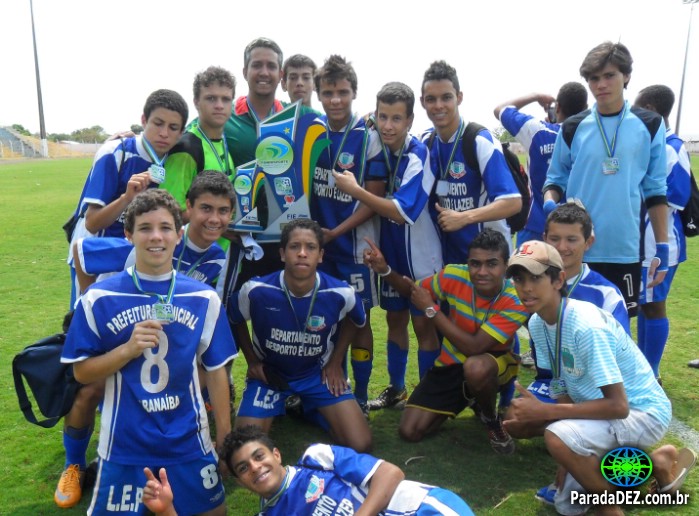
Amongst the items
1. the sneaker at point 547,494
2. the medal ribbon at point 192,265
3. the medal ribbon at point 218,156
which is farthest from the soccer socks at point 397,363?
the medal ribbon at point 218,156

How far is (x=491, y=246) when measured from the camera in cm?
396

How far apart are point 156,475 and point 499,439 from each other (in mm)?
2097

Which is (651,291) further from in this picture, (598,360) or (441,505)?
(441,505)

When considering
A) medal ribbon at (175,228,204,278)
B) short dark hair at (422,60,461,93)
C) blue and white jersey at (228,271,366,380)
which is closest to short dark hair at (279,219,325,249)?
blue and white jersey at (228,271,366,380)

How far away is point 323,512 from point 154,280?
53.5 inches

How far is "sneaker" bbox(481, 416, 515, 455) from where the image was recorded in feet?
12.8

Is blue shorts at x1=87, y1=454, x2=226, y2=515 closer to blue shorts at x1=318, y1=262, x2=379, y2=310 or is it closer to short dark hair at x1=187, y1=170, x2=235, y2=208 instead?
short dark hair at x1=187, y1=170, x2=235, y2=208

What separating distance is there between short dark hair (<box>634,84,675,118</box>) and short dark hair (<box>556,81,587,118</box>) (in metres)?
0.47

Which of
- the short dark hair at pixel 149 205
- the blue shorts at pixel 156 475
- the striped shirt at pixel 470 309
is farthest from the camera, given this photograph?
the striped shirt at pixel 470 309

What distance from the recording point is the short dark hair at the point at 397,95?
13.6ft

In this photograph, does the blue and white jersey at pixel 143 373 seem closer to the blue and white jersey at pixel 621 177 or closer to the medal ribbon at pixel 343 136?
the medal ribbon at pixel 343 136

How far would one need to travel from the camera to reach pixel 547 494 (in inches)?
131

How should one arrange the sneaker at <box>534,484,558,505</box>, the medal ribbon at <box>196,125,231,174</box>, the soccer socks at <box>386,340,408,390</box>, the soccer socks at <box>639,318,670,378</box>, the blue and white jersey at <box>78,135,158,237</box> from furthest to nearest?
the soccer socks at <box>639,318,670,378</box>, the soccer socks at <box>386,340,408,390</box>, the medal ribbon at <box>196,125,231,174</box>, the blue and white jersey at <box>78,135,158,237</box>, the sneaker at <box>534,484,558,505</box>

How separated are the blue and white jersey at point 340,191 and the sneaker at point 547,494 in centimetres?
196
